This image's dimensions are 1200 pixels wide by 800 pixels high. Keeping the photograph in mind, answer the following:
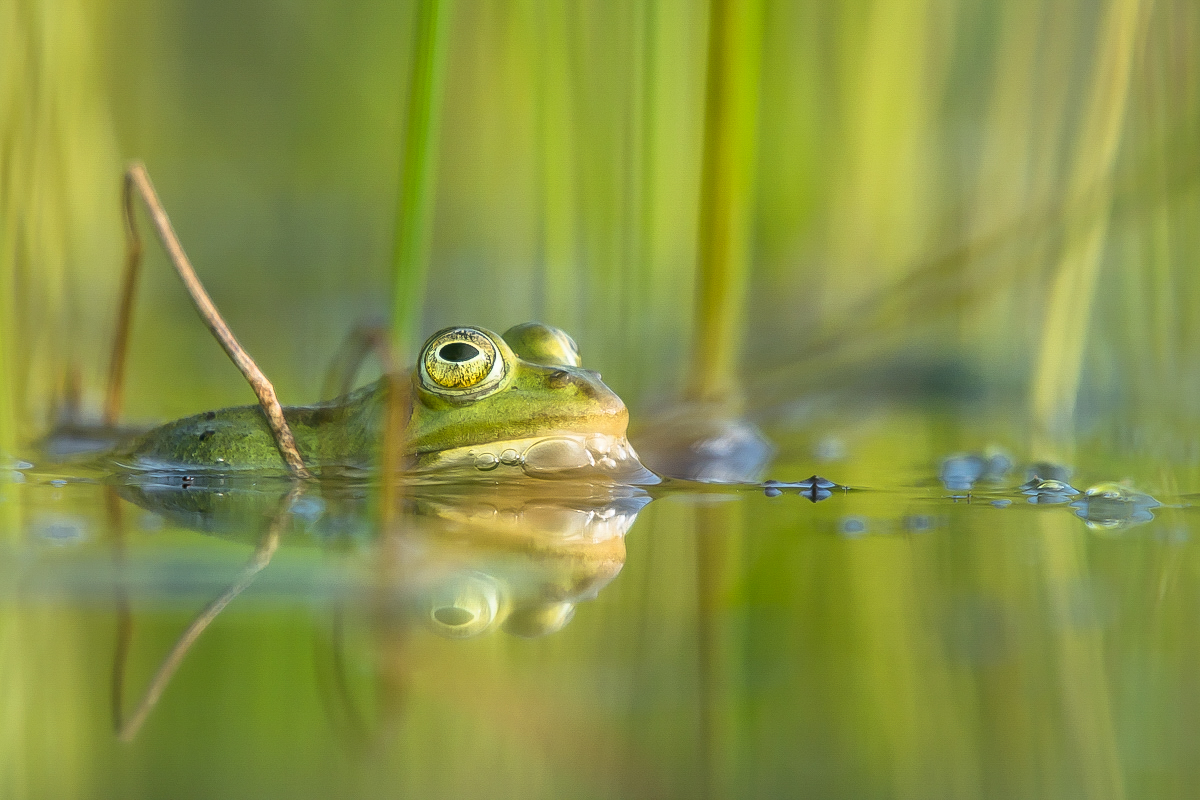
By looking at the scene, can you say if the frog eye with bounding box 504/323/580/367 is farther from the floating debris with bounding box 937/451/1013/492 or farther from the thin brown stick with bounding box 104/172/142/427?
the thin brown stick with bounding box 104/172/142/427

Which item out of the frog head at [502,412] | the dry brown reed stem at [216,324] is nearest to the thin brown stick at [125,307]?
the dry brown reed stem at [216,324]

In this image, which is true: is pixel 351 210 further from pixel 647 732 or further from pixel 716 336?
pixel 647 732

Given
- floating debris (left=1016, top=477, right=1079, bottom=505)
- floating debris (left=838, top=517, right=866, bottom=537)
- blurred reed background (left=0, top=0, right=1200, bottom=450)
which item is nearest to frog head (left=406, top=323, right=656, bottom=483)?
blurred reed background (left=0, top=0, right=1200, bottom=450)

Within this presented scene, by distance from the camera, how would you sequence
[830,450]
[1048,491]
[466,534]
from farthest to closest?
[830,450]
[1048,491]
[466,534]

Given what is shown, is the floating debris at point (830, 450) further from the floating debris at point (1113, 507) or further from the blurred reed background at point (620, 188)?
the floating debris at point (1113, 507)

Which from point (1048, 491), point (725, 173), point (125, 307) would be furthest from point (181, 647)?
point (125, 307)

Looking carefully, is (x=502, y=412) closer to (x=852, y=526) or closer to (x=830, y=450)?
(x=852, y=526)

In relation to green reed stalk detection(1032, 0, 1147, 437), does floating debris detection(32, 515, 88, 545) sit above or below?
below
